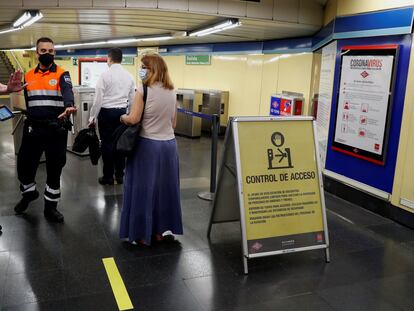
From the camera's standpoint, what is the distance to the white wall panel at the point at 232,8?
5.16 m

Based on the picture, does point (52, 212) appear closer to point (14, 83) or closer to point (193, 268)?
point (14, 83)

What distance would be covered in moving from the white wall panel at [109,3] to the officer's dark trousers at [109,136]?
4.00ft

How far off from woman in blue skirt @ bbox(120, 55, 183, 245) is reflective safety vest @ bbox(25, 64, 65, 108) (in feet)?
2.87

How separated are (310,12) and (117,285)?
4.42 metres

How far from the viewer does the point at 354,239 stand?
3.78 meters

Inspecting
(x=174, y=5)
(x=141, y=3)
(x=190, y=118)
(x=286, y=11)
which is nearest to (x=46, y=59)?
(x=141, y=3)

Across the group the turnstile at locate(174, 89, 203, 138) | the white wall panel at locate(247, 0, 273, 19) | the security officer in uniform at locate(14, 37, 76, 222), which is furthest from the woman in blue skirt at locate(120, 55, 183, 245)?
the turnstile at locate(174, 89, 203, 138)

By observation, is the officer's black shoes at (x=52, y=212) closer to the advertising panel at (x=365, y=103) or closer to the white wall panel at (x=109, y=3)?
the white wall panel at (x=109, y=3)

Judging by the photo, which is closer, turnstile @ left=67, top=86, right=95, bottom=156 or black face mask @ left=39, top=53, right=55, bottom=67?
black face mask @ left=39, top=53, right=55, bottom=67

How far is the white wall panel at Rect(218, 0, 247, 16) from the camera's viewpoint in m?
5.16

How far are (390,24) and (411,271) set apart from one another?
2466 millimetres

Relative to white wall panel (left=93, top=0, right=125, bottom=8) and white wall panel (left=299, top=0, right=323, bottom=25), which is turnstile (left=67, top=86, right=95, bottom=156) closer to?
white wall panel (left=93, top=0, right=125, bottom=8)

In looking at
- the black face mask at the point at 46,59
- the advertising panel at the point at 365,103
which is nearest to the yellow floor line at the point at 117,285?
the black face mask at the point at 46,59

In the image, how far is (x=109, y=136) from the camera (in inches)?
201
